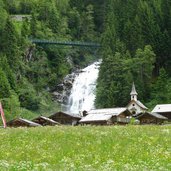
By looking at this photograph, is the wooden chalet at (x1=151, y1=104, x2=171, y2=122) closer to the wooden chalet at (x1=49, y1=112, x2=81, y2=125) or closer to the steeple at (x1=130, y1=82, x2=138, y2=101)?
the wooden chalet at (x1=49, y1=112, x2=81, y2=125)

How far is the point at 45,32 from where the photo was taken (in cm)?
14088

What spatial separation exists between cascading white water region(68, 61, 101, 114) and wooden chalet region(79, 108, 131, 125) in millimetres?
31887

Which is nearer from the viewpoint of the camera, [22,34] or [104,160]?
[104,160]

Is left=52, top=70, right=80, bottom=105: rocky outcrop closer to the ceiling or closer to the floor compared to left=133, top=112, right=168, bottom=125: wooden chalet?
closer to the floor

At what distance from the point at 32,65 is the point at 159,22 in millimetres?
32663

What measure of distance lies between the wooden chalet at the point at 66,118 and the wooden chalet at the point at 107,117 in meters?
6.44

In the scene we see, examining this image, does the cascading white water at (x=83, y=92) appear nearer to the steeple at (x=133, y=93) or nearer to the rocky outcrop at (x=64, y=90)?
the rocky outcrop at (x=64, y=90)

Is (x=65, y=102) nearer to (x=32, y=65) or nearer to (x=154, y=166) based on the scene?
(x=32, y=65)

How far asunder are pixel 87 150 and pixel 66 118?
5911 centimetres

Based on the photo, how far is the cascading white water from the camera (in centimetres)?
11294

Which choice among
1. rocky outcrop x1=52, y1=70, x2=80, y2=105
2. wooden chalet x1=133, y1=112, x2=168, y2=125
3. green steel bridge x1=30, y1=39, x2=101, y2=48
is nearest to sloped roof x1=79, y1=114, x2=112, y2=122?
wooden chalet x1=133, y1=112, x2=168, y2=125

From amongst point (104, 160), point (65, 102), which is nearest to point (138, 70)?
point (65, 102)

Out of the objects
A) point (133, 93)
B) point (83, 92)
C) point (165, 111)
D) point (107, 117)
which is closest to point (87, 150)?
point (107, 117)

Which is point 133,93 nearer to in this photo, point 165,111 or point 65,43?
point 165,111
